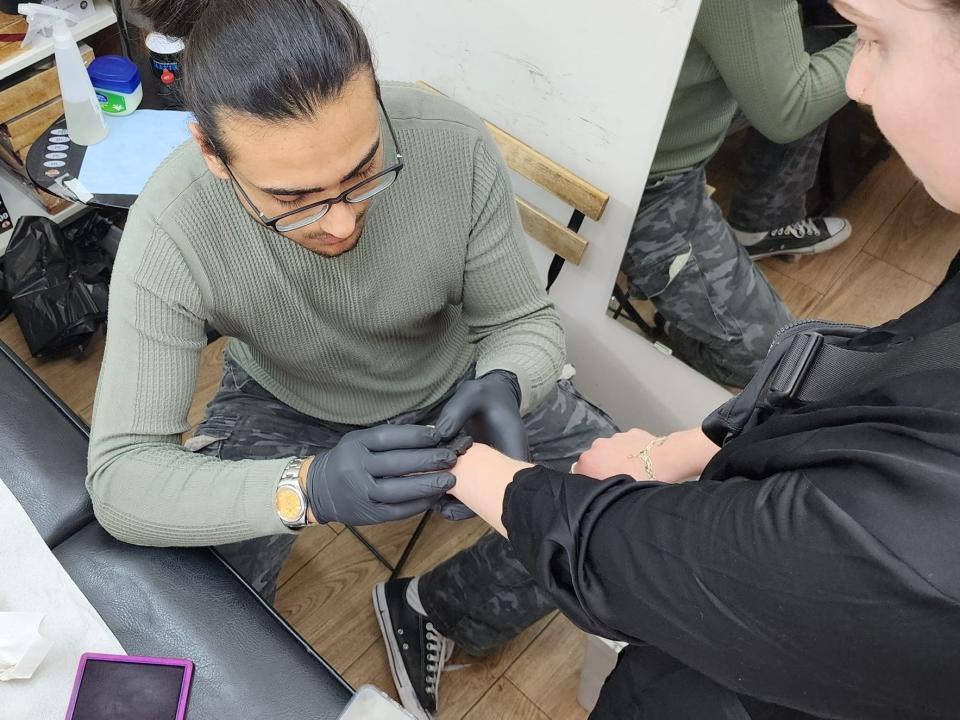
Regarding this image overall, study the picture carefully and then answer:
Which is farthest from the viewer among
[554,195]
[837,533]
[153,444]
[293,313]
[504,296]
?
[554,195]

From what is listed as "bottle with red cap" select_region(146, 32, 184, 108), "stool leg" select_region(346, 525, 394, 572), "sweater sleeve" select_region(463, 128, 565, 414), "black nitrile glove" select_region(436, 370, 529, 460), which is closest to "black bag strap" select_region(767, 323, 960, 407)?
"black nitrile glove" select_region(436, 370, 529, 460)

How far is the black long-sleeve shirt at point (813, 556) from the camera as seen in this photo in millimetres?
574

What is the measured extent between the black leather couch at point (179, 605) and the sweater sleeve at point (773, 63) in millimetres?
1073

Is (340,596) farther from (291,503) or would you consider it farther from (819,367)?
(819,367)

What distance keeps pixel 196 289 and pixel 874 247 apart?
1.19 metres

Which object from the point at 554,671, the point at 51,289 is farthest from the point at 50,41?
the point at 554,671

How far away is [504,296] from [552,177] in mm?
313

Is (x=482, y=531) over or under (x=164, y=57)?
under

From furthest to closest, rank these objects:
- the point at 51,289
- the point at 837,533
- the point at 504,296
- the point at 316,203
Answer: the point at 51,289 → the point at 504,296 → the point at 316,203 → the point at 837,533

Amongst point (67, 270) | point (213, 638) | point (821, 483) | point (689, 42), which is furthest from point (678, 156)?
point (67, 270)

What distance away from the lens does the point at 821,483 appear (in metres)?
0.63

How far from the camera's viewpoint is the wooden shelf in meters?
1.90

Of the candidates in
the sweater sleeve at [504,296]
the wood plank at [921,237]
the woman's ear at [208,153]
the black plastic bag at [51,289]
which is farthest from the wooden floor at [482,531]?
the woman's ear at [208,153]

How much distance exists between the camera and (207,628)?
1.11 metres
